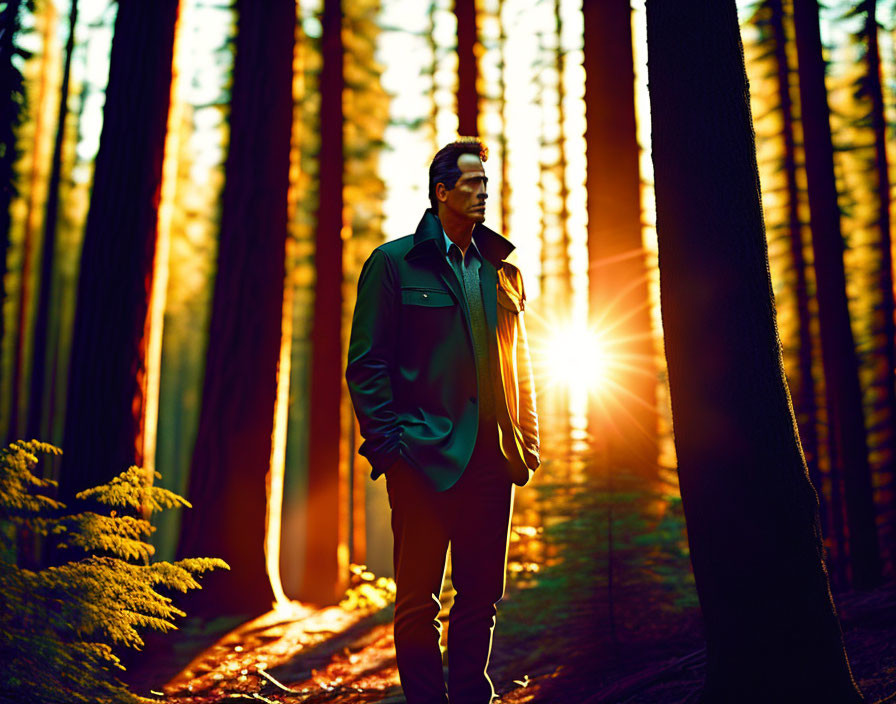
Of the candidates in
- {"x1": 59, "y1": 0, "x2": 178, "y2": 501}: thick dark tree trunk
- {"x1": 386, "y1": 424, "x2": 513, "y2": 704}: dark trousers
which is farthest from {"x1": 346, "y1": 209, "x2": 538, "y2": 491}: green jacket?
{"x1": 59, "y1": 0, "x2": 178, "y2": 501}: thick dark tree trunk

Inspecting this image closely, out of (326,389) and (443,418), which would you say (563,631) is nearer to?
(443,418)

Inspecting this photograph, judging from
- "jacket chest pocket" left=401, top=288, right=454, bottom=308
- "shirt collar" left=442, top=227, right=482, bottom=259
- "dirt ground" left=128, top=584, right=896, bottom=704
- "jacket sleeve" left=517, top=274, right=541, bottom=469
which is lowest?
"dirt ground" left=128, top=584, right=896, bottom=704

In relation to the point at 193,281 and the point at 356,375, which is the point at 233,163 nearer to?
the point at 356,375

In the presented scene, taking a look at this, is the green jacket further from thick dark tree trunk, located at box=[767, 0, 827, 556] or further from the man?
thick dark tree trunk, located at box=[767, 0, 827, 556]

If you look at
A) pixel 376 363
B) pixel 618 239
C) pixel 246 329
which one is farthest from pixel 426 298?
pixel 618 239

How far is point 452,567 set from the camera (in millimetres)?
3309

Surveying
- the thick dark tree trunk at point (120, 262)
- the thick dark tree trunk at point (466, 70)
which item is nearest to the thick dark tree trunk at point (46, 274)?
the thick dark tree trunk at point (466, 70)

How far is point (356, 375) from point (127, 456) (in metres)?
3.06

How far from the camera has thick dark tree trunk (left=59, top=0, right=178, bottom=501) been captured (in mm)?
5461

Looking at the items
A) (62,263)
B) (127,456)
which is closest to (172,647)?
(127,456)

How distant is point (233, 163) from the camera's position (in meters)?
7.99

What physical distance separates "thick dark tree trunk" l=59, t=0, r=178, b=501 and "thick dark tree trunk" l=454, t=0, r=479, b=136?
5.43 metres

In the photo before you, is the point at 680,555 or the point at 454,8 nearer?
the point at 680,555

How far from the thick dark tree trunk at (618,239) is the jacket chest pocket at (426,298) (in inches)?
152
